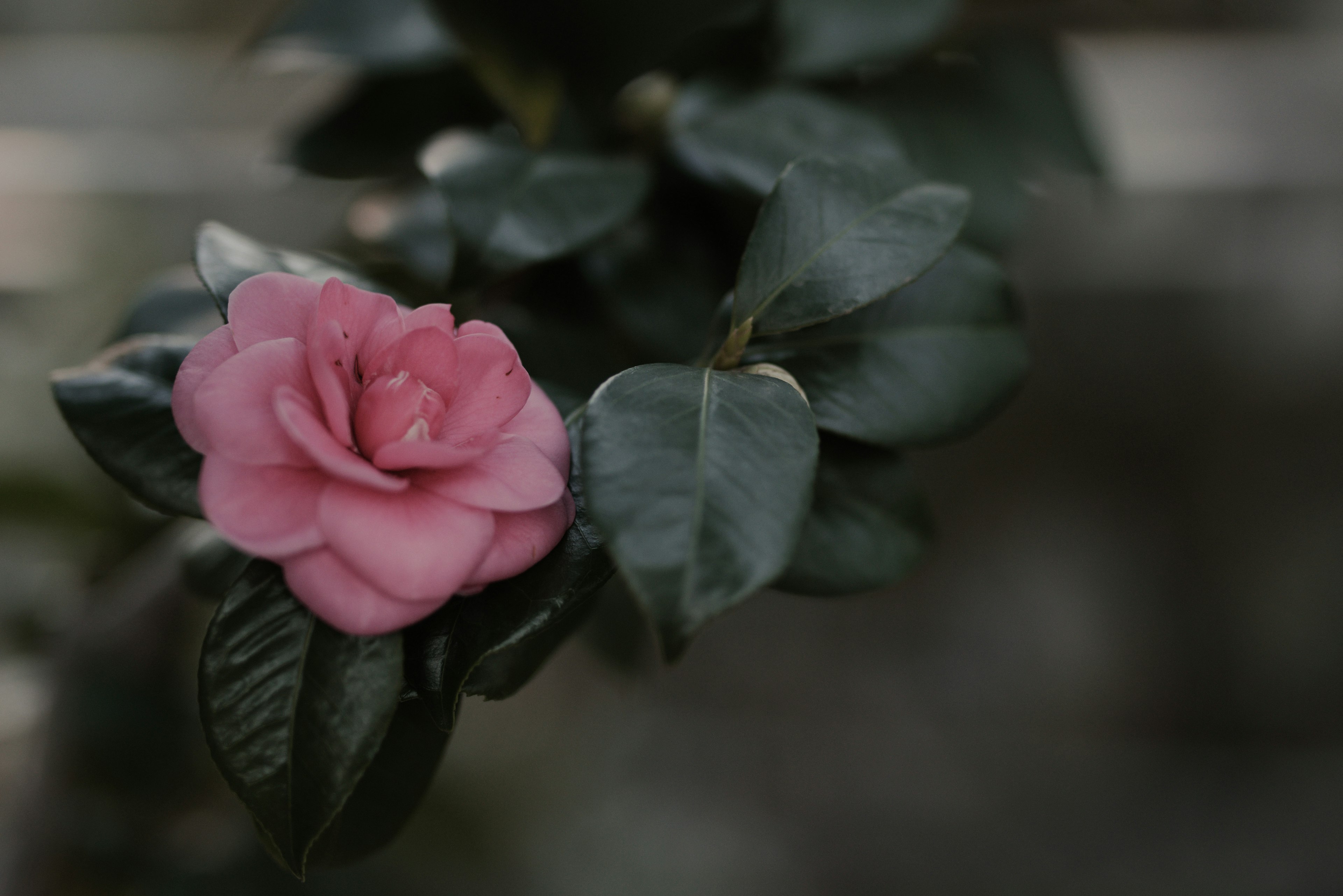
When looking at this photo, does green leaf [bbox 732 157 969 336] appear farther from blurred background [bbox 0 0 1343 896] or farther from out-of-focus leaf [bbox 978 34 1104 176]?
blurred background [bbox 0 0 1343 896]

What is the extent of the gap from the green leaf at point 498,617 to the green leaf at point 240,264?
14 centimetres

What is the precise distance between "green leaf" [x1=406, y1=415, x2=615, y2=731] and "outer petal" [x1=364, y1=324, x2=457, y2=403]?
61 millimetres

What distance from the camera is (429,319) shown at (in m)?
0.32

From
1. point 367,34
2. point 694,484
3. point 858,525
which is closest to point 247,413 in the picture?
point 694,484

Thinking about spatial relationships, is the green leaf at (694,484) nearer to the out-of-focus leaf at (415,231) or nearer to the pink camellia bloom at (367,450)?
the pink camellia bloom at (367,450)

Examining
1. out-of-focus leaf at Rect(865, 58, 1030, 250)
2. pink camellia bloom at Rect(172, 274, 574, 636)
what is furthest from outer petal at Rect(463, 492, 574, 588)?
out-of-focus leaf at Rect(865, 58, 1030, 250)

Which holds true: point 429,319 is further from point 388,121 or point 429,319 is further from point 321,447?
point 388,121

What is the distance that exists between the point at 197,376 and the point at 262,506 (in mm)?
59

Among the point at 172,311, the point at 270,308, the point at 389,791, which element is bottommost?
the point at 389,791

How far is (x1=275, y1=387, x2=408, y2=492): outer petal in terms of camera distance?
27cm

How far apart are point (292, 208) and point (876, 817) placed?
1.25 metres

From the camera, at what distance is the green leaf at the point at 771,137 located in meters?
0.47

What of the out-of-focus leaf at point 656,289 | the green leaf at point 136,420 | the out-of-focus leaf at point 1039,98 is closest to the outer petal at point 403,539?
the green leaf at point 136,420

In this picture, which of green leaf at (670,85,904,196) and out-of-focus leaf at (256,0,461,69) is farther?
out-of-focus leaf at (256,0,461,69)
